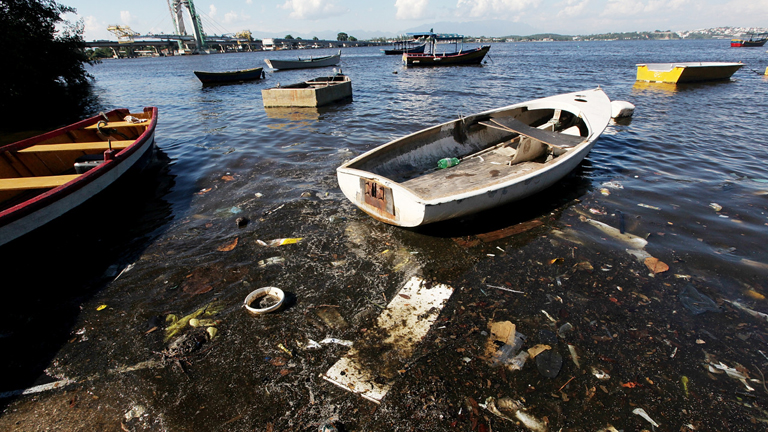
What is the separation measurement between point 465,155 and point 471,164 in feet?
1.40

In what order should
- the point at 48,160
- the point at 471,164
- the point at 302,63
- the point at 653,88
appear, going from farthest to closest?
the point at 302,63, the point at 653,88, the point at 471,164, the point at 48,160

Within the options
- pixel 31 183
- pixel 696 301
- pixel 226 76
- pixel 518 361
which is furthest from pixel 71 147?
pixel 226 76

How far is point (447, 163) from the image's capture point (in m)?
6.18

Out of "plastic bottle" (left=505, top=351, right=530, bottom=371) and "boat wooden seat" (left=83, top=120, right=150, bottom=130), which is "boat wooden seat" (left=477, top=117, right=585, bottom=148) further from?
"boat wooden seat" (left=83, top=120, right=150, bottom=130)

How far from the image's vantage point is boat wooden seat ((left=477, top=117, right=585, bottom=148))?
5.97 m

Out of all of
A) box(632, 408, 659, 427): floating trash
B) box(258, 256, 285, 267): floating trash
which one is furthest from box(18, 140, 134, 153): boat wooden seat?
box(632, 408, 659, 427): floating trash

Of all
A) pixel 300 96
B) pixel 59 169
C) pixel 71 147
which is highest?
pixel 300 96

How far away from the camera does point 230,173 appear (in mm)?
7223

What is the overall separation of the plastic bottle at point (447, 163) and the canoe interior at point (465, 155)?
90 millimetres

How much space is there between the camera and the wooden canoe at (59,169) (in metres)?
3.76

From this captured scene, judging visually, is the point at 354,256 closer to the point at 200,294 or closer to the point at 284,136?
the point at 200,294

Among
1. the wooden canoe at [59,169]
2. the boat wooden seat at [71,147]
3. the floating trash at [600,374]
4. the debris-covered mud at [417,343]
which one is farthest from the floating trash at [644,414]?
the boat wooden seat at [71,147]

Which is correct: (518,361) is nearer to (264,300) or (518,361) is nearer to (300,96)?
(264,300)

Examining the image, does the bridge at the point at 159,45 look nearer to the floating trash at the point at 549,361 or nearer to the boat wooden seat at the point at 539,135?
A: the boat wooden seat at the point at 539,135
